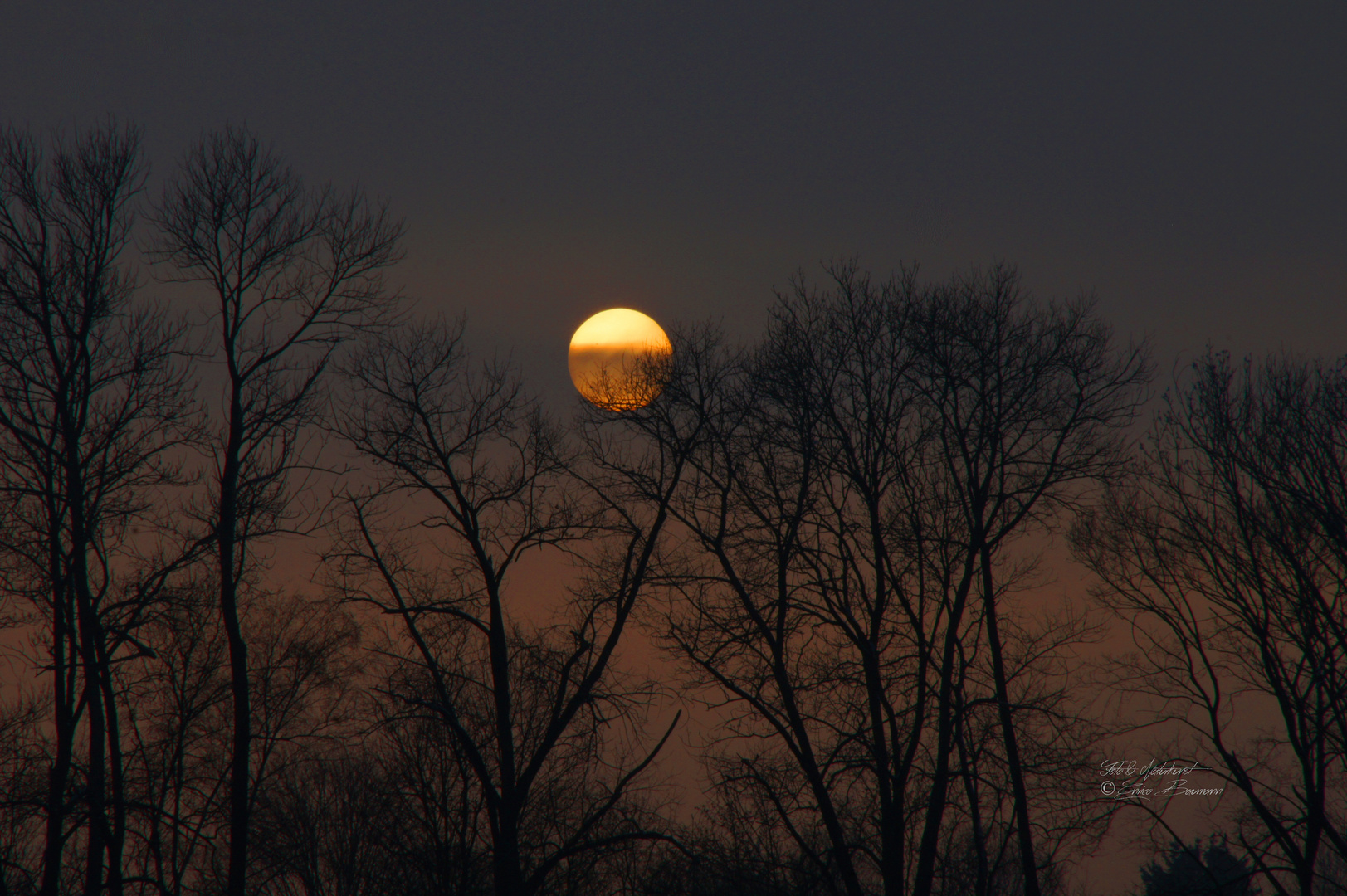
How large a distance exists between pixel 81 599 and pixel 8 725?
8573 mm

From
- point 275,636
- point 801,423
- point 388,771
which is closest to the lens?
point 801,423

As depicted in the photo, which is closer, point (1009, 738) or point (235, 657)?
point (235, 657)

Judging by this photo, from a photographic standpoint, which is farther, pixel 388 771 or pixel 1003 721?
pixel 388 771

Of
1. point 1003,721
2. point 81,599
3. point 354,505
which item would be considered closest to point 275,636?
point 354,505

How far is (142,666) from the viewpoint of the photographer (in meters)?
23.8

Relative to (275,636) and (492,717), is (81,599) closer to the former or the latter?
(492,717)

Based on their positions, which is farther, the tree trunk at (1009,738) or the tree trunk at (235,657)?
the tree trunk at (1009,738)

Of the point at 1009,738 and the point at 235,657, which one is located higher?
the point at 235,657

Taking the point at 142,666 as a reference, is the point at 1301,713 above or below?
below

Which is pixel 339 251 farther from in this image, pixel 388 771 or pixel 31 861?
pixel 31 861

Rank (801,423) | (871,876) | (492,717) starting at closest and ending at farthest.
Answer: (801,423) < (492,717) < (871,876)

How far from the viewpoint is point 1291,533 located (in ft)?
61.4

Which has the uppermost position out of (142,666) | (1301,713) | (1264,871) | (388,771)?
(142,666)

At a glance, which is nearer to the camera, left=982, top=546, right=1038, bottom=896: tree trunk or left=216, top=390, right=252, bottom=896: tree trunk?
left=216, top=390, right=252, bottom=896: tree trunk
